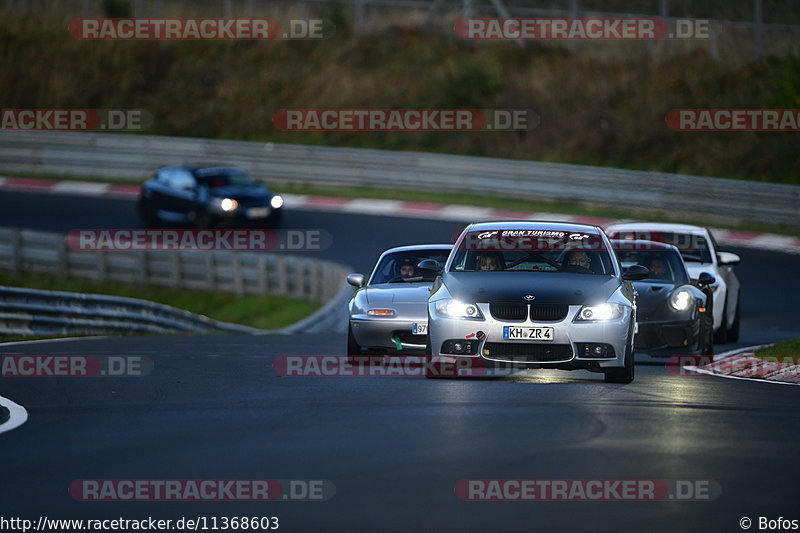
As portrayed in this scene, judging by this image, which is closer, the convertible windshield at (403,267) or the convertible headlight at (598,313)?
the convertible headlight at (598,313)

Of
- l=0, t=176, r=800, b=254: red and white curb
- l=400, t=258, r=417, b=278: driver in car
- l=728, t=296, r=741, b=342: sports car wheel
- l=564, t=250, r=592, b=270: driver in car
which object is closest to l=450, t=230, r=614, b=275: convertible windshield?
l=564, t=250, r=592, b=270: driver in car

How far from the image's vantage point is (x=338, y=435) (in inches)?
396

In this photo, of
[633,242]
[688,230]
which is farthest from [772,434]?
[688,230]

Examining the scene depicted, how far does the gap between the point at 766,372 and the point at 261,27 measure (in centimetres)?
3648

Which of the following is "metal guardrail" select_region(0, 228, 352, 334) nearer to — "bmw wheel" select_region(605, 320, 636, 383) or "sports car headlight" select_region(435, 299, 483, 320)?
"sports car headlight" select_region(435, 299, 483, 320)

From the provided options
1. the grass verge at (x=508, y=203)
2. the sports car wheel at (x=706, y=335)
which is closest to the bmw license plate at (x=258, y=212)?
the grass verge at (x=508, y=203)

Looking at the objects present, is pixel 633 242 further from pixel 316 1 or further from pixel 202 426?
pixel 316 1

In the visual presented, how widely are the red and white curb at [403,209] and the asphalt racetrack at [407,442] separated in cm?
1714

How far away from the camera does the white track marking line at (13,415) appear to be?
35.3ft

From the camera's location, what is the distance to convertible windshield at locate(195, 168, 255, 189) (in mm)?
33281

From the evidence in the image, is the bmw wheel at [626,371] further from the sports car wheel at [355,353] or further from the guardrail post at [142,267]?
the guardrail post at [142,267]

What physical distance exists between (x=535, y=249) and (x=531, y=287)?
1097 mm

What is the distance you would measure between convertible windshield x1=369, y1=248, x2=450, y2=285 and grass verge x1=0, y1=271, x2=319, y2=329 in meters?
12.6

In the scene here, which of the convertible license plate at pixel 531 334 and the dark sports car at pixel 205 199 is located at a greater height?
the convertible license plate at pixel 531 334
